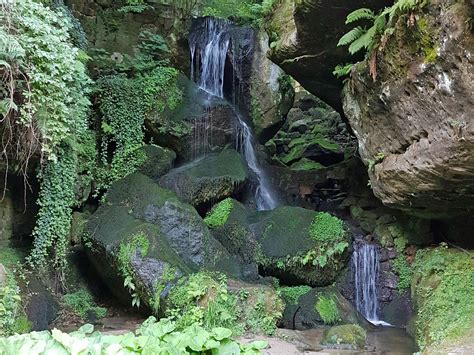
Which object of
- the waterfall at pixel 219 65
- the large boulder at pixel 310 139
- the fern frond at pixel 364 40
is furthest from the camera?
the large boulder at pixel 310 139

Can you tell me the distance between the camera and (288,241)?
411 inches

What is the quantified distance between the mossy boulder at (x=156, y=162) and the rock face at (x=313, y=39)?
3.68 metres

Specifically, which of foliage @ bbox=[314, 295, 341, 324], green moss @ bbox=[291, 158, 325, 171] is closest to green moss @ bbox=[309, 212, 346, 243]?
foliage @ bbox=[314, 295, 341, 324]

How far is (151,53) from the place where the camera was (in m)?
13.3

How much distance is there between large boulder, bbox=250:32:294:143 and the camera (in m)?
13.9

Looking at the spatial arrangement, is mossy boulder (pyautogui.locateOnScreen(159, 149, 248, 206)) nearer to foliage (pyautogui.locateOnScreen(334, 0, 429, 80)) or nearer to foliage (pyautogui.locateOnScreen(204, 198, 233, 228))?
foliage (pyautogui.locateOnScreen(204, 198, 233, 228))

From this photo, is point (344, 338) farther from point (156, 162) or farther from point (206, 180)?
point (156, 162)

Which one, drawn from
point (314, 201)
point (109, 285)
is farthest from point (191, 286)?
point (314, 201)

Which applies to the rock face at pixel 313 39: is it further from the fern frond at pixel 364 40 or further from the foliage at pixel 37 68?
the foliage at pixel 37 68

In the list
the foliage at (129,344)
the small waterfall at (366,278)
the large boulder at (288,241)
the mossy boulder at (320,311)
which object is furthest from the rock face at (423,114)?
the foliage at (129,344)

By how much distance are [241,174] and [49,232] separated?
15.8 ft

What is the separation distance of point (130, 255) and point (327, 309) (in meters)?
4.04

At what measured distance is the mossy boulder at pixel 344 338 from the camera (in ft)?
25.1

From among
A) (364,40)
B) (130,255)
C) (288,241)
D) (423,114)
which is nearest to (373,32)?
(364,40)
